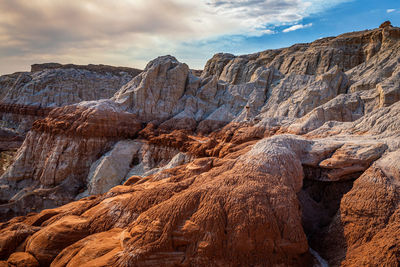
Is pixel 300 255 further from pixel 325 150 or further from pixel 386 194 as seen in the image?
pixel 325 150

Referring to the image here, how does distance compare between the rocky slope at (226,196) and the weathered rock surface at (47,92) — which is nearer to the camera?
the rocky slope at (226,196)

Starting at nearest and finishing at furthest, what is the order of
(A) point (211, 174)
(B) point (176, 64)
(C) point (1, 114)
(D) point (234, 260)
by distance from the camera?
(D) point (234, 260) → (A) point (211, 174) → (B) point (176, 64) → (C) point (1, 114)

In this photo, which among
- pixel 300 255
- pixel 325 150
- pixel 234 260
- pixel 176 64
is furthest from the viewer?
pixel 176 64

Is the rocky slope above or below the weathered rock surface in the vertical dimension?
below

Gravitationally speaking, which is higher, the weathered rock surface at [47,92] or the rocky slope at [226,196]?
the weathered rock surface at [47,92]

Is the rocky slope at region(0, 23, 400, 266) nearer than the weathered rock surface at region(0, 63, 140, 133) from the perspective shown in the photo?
Yes

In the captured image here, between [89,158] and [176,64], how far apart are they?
16.3 meters

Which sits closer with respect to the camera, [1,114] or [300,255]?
[300,255]

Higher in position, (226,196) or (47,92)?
(47,92)

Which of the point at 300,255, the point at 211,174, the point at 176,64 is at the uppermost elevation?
the point at 176,64

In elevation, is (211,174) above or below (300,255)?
above

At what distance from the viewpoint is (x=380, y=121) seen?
12914 mm

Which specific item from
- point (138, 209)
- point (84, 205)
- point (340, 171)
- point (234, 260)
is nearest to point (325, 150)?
point (340, 171)

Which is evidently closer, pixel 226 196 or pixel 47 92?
pixel 226 196
